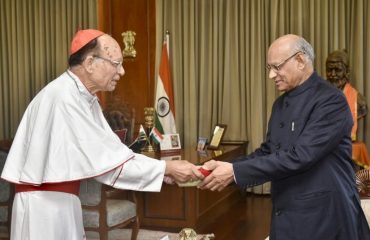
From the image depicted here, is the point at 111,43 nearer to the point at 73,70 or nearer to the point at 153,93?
the point at 73,70

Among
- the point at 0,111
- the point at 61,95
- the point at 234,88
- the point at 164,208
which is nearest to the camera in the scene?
the point at 61,95

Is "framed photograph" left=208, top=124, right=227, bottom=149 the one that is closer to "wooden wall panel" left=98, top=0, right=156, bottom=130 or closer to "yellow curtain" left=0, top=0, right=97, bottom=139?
"wooden wall panel" left=98, top=0, right=156, bottom=130

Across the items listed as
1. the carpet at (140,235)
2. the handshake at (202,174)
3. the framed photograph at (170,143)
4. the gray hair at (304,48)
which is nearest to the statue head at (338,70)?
the framed photograph at (170,143)

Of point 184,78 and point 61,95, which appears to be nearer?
point 61,95

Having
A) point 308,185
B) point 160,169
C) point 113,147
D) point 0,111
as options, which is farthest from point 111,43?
point 0,111

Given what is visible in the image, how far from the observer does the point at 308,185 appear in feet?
6.71

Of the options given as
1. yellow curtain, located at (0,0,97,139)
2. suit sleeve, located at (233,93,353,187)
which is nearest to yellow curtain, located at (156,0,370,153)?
yellow curtain, located at (0,0,97,139)

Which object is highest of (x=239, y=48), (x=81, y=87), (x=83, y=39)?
(x=239, y=48)

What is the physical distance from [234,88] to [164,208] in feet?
7.39

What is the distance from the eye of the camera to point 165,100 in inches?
235

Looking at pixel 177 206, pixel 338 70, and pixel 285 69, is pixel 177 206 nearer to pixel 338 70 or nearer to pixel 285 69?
pixel 338 70

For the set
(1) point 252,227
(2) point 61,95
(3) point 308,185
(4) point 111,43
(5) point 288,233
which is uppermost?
(4) point 111,43

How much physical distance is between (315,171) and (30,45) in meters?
6.07

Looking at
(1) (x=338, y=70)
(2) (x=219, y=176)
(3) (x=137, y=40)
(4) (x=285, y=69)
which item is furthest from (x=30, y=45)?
(4) (x=285, y=69)
